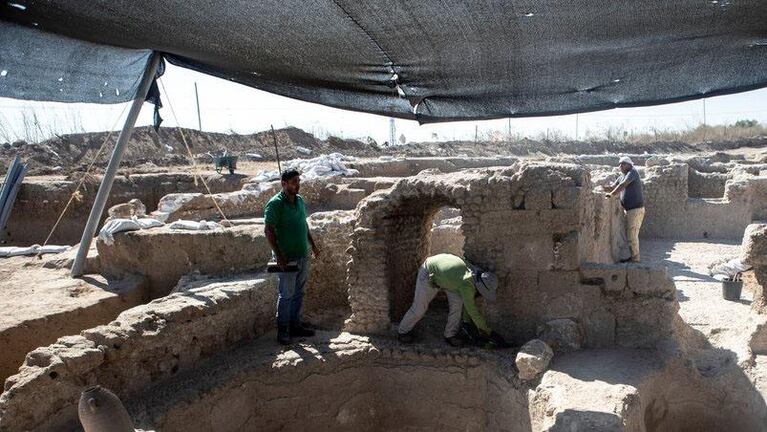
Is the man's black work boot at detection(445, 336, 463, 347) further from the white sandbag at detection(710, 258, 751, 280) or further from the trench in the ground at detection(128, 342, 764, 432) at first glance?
the white sandbag at detection(710, 258, 751, 280)

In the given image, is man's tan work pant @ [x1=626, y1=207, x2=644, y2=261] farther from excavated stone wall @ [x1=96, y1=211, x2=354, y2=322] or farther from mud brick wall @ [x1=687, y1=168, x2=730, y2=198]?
mud brick wall @ [x1=687, y1=168, x2=730, y2=198]

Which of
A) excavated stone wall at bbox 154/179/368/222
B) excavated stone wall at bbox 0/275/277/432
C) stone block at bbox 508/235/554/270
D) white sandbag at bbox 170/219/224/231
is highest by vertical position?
excavated stone wall at bbox 154/179/368/222

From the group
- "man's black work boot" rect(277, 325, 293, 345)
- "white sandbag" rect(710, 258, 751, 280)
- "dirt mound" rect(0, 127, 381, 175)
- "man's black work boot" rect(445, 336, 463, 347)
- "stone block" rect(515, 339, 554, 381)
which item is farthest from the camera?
"dirt mound" rect(0, 127, 381, 175)

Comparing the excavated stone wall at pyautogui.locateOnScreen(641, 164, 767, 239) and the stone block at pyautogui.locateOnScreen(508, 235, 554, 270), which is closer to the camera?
the stone block at pyautogui.locateOnScreen(508, 235, 554, 270)

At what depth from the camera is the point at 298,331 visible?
6.35 m

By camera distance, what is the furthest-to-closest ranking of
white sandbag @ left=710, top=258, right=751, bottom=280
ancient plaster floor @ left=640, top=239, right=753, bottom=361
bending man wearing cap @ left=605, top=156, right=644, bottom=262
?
bending man wearing cap @ left=605, top=156, right=644, bottom=262 → white sandbag @ left=710, top=258, right=751, bottom=280 → ancient plaster floor @ left=640, top=239, right=753, bottom=361

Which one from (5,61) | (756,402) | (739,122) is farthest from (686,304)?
(739,122)

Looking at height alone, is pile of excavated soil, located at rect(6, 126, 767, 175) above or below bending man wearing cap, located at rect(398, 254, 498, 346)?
above

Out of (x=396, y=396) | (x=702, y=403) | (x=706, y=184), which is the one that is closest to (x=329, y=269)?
(x=396, y=396)

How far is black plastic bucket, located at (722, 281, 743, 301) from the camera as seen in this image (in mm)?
7621

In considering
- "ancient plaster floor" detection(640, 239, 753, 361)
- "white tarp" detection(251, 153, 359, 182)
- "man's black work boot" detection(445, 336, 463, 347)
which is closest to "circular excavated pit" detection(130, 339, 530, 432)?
"man's black work boot" detection(445, 336, 463, 347)

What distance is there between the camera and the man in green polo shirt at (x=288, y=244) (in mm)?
5855

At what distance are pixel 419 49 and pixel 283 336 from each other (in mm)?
3849

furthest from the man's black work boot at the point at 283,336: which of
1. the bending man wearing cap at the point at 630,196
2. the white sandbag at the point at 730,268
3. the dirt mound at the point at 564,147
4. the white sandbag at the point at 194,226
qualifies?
the dirt mound at the point at 564,147
